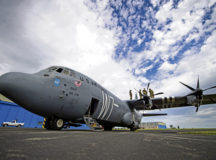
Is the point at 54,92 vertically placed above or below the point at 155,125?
above

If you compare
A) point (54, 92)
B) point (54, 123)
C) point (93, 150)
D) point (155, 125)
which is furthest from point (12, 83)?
point (155, 125)

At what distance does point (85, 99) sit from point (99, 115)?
270cm

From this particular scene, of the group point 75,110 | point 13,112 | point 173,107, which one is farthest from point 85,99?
point 13,112

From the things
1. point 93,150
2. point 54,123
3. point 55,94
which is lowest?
point 93,150

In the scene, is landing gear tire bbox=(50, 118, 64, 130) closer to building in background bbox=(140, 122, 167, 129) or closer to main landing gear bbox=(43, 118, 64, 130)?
main landing gear bbox=(43, 118, 64, 130)

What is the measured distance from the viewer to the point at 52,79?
669 cm

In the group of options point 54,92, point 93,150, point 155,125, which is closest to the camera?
point 93,150

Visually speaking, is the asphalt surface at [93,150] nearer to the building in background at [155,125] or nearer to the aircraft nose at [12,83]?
the aircraft nose at [12,83]

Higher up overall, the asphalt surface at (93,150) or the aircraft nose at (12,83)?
the aircraft nose at (12,83)

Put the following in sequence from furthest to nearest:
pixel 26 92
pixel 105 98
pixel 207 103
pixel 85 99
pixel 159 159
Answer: pixel 207 103
pixel 105 98
pixel 85 99
pixel 26 92
pixel 159 159

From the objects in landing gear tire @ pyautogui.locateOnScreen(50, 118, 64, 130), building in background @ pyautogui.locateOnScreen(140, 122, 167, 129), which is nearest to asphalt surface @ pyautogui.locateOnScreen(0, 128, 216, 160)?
landing gear tire @ pyautogui.locateOnScreen(50, 118, 64, 130)

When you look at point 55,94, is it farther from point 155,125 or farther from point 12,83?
point 155,125

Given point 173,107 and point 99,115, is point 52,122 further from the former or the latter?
point 173,107

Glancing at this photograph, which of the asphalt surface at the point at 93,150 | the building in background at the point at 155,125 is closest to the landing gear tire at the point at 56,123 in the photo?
the asphalt surface at the point at 93,150
